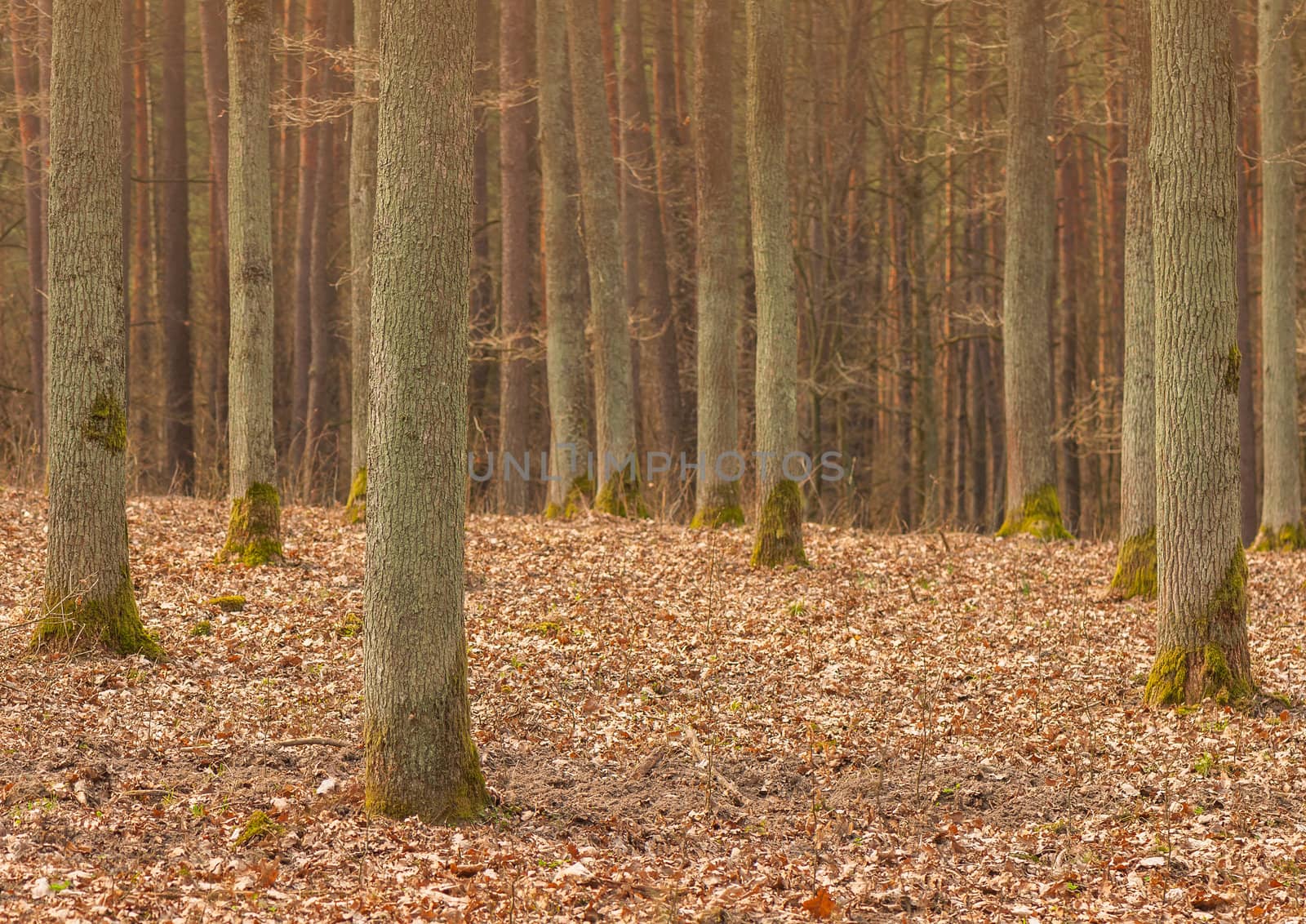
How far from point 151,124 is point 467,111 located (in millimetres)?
23169

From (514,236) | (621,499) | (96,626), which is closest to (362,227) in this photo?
(621,499)

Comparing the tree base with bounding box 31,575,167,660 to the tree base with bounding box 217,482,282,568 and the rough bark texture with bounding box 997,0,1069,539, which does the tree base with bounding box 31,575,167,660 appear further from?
the rough bark texture with bounding box 997,0,1069,539

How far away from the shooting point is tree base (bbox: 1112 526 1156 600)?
33.0ft

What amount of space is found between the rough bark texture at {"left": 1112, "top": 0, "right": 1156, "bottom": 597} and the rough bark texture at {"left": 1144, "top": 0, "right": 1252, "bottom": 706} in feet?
9.36

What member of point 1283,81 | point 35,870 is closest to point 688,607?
point 35,870

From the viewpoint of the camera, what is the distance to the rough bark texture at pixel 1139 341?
995cm

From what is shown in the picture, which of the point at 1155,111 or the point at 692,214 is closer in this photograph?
the point at 1155,111

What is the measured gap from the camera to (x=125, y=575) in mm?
7301

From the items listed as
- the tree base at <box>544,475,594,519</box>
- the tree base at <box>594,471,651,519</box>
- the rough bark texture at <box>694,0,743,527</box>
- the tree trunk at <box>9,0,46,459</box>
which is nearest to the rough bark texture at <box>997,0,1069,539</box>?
the rough bark texture at <box>694,0,743,527</box>

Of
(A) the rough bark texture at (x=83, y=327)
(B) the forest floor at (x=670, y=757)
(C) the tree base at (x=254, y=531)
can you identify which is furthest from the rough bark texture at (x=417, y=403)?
(C) the tree base at (x=254, y=531)

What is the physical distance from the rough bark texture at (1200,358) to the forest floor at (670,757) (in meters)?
A: 0.51

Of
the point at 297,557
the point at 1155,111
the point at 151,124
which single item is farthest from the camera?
the point at 151,124

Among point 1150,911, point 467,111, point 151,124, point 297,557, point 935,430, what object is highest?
point 151,124

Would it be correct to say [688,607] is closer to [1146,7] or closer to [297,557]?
[297,557]
